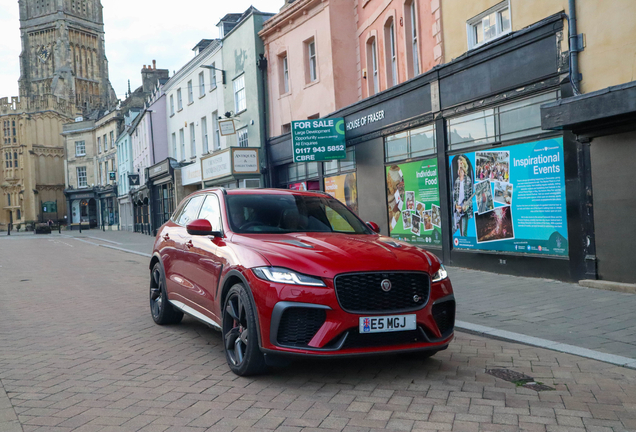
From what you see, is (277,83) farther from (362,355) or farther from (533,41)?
Answer: (362,355)

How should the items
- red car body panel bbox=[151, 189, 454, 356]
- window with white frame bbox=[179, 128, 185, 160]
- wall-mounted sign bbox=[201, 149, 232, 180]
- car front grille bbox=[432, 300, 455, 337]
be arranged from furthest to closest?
window with white frame bbox=[179, 128, 185, 160], wall-mounted sign bbox=[201, 149, 232, 180], car front grille bbox=[432, 300, 455, 337], red car body panel bbox=[151, 189, 454, 356]

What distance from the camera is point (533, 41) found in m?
9.86

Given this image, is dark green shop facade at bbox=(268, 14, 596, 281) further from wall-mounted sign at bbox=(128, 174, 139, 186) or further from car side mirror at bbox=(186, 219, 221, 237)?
wall-mounted sign at bbox=(128, 174, 139, 186)

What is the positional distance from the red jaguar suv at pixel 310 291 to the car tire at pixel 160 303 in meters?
1.33

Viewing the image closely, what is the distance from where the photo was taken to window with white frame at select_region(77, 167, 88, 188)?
231ft

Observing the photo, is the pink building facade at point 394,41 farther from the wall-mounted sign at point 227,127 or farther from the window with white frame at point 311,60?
the wall-mounted sign at point 227,127

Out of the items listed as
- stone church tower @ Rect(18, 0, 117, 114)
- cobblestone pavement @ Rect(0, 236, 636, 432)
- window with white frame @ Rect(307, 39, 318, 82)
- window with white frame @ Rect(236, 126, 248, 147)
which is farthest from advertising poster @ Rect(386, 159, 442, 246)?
stone church tower @ Rect(18, 0, 117, 114)

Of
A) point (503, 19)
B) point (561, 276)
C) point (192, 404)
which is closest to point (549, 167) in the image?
point (561, 276)

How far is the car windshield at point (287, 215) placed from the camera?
18.7 feet

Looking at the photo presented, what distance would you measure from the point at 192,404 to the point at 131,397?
532 millimetres

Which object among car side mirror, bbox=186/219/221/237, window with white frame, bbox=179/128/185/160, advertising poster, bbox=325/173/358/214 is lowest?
car side mirror, bbox=186/219/221/237

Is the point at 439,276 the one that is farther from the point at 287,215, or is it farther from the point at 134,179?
the point at 134,179

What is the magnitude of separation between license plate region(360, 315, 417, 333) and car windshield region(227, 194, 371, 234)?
155 centimetres

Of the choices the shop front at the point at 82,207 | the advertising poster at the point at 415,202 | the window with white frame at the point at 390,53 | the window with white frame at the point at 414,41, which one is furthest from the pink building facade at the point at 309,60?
the shop front at the point at 82,207
